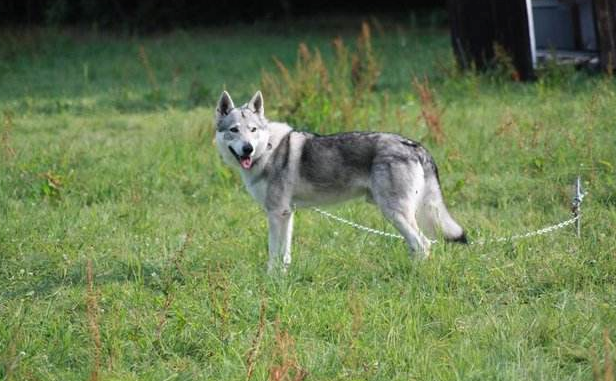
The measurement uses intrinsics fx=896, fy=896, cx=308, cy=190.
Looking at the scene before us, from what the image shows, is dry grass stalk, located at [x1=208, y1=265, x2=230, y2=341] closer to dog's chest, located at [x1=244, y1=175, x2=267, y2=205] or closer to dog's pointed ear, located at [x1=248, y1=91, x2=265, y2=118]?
dog's chest, located at [x1=244, y1=175, x2=267, y2=205]

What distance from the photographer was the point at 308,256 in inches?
215

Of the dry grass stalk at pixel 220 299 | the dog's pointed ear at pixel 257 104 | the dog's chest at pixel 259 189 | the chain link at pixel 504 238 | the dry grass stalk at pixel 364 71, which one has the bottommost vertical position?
the chain link at pixel 504 238

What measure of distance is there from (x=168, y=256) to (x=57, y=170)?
8.57 ft

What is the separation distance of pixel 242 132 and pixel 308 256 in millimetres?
928

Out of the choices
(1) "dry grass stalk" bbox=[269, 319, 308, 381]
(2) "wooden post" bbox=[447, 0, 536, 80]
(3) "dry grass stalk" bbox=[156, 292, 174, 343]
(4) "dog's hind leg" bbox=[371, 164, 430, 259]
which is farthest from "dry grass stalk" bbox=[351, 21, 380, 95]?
(1) "dry grass stalk" bbox=[269, 319, 308, 381]

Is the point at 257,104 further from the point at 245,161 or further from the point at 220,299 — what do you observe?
the point at 220,299

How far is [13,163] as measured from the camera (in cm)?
788

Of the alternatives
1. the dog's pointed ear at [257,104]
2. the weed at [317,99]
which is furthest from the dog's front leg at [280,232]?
the weed at [317,99]

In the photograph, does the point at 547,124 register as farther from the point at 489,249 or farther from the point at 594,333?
the point at 594,333

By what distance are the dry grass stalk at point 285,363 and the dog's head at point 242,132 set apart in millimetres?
1652

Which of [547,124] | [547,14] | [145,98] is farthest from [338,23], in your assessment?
[547,124]

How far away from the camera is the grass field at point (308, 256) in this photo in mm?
4051

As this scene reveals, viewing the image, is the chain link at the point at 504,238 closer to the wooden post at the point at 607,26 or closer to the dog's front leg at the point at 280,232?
the dog's front leg at the point at 280,232

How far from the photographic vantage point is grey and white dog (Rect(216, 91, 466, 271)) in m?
5.46
